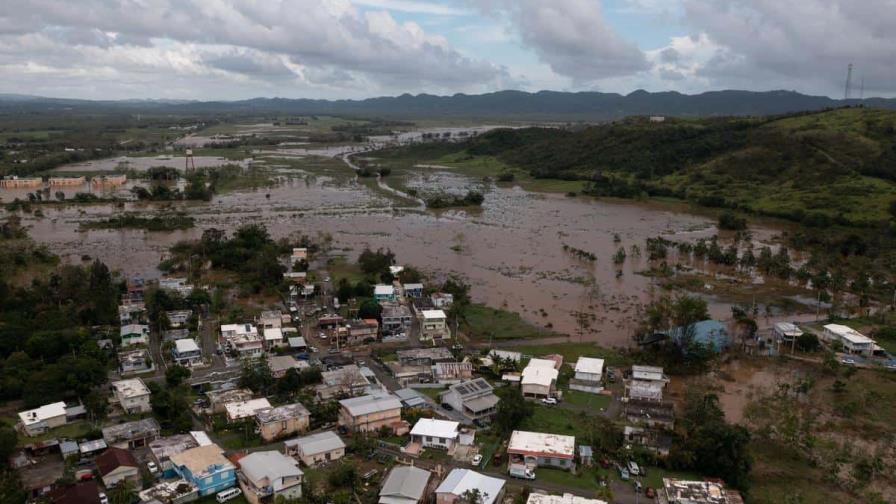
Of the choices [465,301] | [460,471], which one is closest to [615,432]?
[460,471]

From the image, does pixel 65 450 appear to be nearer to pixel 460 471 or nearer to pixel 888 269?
pixel 460 471

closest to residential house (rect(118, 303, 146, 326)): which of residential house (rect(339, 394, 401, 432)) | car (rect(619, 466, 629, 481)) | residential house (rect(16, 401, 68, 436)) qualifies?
residential house (rect(16, 401, 68, 436))

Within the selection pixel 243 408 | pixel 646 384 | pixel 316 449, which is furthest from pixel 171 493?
pixel 646 384

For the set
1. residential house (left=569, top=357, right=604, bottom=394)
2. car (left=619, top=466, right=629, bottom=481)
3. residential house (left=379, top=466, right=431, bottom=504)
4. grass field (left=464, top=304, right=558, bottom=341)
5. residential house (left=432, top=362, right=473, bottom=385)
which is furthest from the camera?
grass field (left=464, top=304, right=558, bottom=341)

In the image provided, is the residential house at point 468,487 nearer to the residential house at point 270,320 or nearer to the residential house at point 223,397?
the residential house at point 223,397

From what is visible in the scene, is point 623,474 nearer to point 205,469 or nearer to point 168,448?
point 205,469

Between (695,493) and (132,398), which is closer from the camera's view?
(695,493)

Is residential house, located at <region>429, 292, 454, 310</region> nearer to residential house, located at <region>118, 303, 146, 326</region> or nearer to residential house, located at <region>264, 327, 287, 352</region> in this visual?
residential house, located at <region>264, 327, 287, 352</region>
